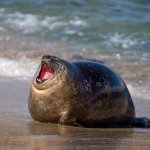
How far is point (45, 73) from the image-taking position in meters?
5.14

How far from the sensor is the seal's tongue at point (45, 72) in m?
5.10

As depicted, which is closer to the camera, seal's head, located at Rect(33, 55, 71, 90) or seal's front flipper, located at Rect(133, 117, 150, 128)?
seal's head, located at Rect(33, 55, 71, 90)

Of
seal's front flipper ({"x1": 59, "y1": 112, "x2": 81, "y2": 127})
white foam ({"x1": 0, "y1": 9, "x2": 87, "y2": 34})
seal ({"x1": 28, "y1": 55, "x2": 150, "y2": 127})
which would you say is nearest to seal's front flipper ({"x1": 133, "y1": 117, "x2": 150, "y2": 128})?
seal ({"x1": 28, "y1": 55, "x2": 150, "y2": 127})

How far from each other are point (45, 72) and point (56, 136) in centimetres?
74

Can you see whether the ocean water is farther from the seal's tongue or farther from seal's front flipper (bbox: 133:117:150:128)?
the seal's tongue

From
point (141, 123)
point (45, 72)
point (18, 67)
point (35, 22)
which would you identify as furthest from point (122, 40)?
point (45, 72)

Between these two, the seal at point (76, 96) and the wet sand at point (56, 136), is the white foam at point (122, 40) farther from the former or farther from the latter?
the seal at point (76, 96)

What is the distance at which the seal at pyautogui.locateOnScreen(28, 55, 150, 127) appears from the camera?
5051 millimetres

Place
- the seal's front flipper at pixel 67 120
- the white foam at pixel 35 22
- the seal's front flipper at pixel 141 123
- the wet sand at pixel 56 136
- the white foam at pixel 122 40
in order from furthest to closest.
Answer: the white foam at pixel 35 22
the white foam at pixel 122 40
the seal's front flipper at pixel 141 123
the seal's front flipper at pixel 67 120
the wet sand at pixel 56 136

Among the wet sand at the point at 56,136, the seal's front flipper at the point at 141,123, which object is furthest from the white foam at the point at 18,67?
the seal's front flipper at the point at 141,123

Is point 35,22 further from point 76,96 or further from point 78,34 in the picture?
point 76,96

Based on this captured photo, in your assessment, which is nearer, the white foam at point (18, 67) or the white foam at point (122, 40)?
the white foam at point (18, 67)

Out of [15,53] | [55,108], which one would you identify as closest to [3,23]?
[15,53]

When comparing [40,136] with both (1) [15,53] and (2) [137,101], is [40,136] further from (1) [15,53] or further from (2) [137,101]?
(1) [15,53]
